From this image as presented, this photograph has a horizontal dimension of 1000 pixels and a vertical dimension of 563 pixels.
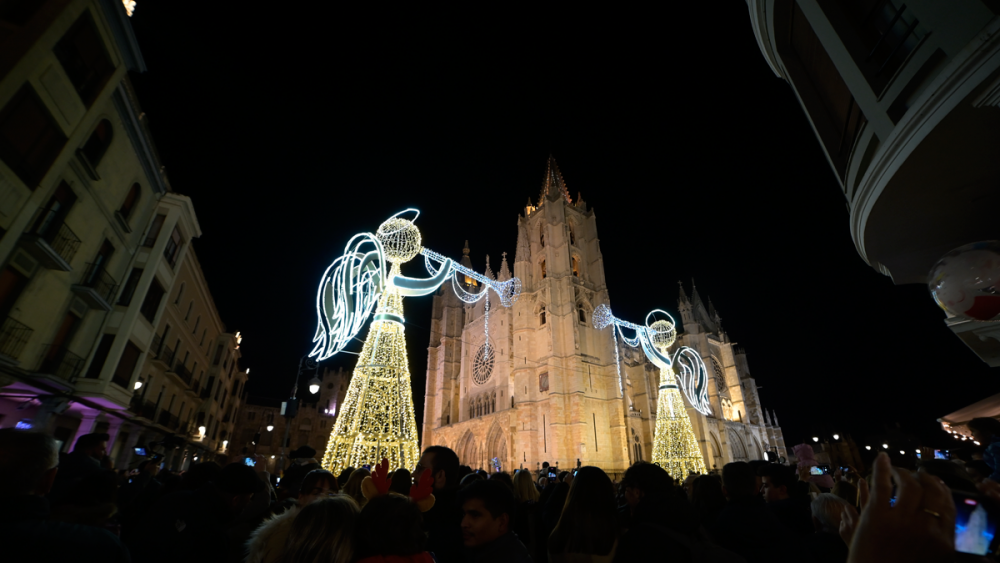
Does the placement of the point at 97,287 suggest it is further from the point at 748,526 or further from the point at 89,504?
the point at 748,526

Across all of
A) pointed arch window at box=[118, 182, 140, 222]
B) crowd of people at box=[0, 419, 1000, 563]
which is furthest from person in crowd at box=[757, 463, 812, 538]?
pointed arch window at box=[118, 182, 140, 222]

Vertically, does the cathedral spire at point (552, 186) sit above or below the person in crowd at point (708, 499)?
above

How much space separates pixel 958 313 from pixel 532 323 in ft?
79.7

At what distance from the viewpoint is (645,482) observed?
10.2 feet

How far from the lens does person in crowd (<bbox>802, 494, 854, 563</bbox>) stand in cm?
292

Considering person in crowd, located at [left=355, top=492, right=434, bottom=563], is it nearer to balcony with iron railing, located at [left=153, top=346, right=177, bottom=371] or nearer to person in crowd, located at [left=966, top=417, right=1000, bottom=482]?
person in crowd, located at [left=966, top=417, right=1000, bottom=482]

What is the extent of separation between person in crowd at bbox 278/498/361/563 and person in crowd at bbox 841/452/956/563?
A: 189 cm

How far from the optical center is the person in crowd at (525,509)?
4234mm

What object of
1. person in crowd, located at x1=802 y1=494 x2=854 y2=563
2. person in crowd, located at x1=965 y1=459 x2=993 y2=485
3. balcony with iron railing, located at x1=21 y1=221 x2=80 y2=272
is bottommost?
person in crowd, located at x1=802 y1=494 x2=854 y2=563

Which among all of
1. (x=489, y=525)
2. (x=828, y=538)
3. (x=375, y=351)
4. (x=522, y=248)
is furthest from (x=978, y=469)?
(x=522, y=248)

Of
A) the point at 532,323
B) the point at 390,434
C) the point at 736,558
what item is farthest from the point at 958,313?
the point at 532,323

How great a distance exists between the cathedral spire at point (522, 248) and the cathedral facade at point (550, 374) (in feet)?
0.27

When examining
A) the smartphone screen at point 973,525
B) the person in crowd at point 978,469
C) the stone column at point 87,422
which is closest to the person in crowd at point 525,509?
the smartphone screen at point 973,525

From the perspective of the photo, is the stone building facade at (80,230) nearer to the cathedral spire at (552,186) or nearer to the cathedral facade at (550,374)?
the cathedral facade at (550,374)
